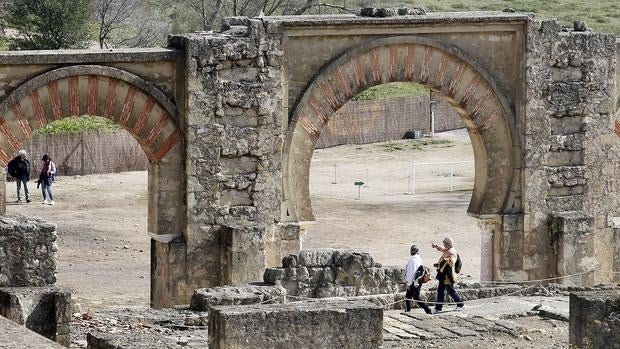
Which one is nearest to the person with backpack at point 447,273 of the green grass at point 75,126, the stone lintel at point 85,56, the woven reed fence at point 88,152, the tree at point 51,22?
the stone lintel at point 85,56

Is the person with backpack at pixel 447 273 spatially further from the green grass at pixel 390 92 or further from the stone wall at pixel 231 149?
the green grass at pixel 390 92

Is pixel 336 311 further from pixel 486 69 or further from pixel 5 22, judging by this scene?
pixel 5 22

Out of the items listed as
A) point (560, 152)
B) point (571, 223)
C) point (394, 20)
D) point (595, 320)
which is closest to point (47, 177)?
point (394, 20)

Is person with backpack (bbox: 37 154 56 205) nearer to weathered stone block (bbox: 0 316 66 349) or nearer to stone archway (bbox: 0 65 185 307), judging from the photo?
stone archway (bbox: 0 65 185 307)

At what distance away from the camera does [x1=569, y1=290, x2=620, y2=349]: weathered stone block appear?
16047 millimetres

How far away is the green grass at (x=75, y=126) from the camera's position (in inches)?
1363

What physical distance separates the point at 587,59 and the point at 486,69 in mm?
1519

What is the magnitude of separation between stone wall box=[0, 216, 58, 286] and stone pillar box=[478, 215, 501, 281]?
7.36 meters

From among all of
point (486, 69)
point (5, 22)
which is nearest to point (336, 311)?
point (486, 69)

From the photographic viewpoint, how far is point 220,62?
21.9 meters

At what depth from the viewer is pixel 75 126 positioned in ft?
116

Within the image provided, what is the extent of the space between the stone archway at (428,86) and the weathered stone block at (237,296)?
3310 mm

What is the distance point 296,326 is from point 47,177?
52.4ft

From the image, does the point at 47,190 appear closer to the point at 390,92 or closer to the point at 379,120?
the point at 379,120
